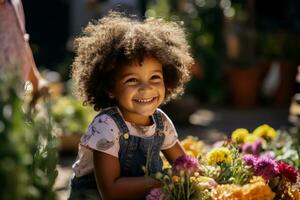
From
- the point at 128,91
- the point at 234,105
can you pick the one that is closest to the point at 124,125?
the point at 128,91

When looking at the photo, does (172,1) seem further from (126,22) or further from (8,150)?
(8,150)

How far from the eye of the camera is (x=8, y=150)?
1.65 metres

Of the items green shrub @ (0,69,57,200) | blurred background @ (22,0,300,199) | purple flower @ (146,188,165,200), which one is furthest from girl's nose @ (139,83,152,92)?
blurred background @ (22,0,300,199)

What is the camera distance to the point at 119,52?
3.08 meters

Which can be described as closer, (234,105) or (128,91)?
(128,91)

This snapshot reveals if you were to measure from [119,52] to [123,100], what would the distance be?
208 millimetres

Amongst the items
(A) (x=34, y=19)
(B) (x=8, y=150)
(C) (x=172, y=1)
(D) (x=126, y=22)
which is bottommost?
(B) (x=8, y=150)

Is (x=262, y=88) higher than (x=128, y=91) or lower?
higher

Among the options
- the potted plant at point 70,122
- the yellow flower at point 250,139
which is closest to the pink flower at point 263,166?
the yellow flower at point 250,139

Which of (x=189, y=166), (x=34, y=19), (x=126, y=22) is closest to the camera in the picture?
(x=189, y=166)

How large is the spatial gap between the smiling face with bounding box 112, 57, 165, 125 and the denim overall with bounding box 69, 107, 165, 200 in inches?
3.0

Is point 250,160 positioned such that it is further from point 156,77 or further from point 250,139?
point 250,139

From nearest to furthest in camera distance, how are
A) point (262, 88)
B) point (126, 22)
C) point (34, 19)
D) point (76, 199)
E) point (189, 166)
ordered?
point (189, 166)
point (76, 199)
point (126, 22)
point (262, 88)
point (34, 19)

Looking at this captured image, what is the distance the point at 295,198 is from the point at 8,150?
5.62 ft
